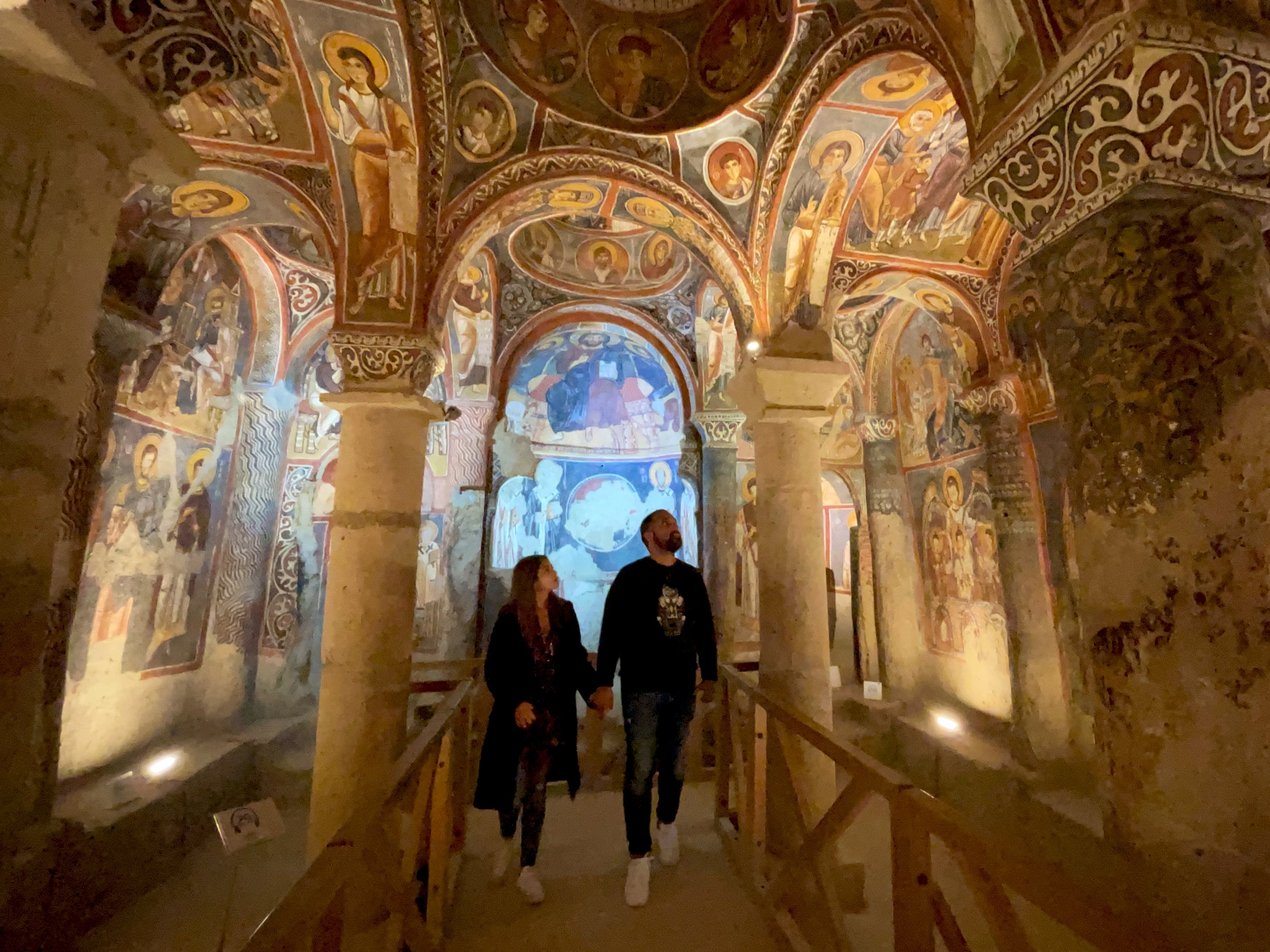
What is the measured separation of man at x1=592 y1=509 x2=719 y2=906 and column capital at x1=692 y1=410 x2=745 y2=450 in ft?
20.5

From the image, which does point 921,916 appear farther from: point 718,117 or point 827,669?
point 718,117

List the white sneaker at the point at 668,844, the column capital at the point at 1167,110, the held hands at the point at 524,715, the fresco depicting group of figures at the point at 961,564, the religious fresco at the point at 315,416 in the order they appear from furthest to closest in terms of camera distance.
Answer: the religious fresco at the point at 315,416, the fresco depicting group of figures at the point at 961,564, the white sneaker at the point at 668,844, the held hands at the point at 524,715, the column capital at the point at 1167,110

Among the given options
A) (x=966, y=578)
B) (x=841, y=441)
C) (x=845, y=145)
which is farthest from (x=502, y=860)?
(x=841, y=441)

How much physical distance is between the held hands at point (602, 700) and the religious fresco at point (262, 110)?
14.9 ft

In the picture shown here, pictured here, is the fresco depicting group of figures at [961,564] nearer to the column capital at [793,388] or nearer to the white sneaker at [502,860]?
the column capital at [793,388]

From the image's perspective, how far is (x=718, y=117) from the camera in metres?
4.84

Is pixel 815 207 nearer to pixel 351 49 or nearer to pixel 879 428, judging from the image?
pixel 351 49

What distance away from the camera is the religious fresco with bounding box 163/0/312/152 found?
4.17 meters

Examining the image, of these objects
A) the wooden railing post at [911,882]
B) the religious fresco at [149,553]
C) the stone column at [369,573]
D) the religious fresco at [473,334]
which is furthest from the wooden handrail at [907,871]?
the religious fresco at [473,334]

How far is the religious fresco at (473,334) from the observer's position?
893 cm

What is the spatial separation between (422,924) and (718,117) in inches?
219

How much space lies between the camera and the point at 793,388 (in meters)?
4.72

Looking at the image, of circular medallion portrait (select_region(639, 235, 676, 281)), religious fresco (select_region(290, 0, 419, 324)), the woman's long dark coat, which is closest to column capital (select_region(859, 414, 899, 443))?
circular medallion portrait (select_region(639, 235, 676, 281))

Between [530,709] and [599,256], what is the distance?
26.0ft
